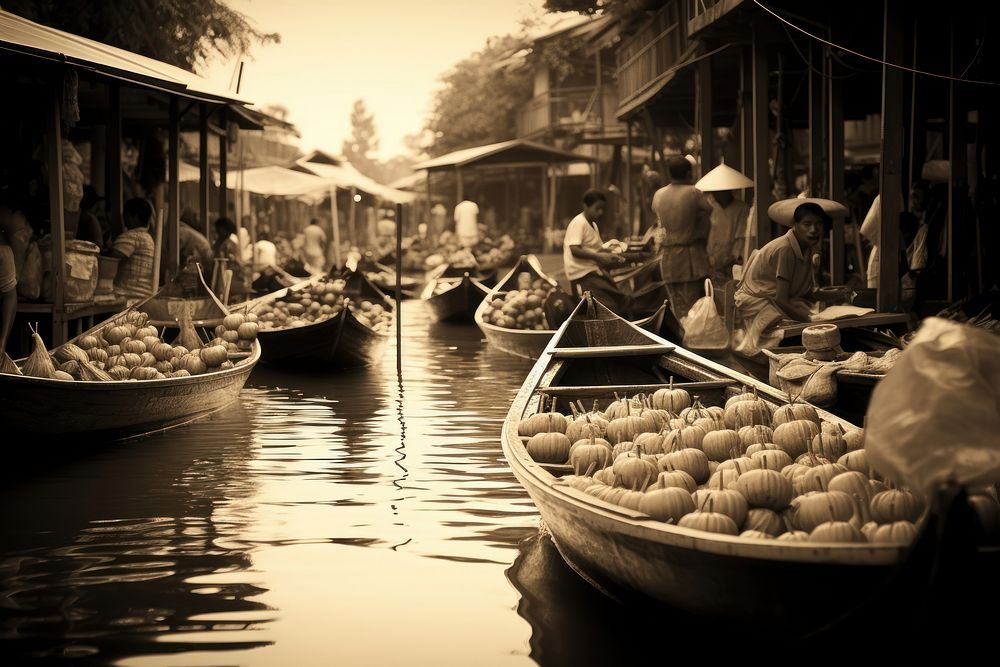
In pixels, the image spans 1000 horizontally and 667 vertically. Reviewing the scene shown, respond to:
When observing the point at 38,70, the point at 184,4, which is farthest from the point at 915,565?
the point at 184,4

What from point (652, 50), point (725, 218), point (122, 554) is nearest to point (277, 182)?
point (652, 50)

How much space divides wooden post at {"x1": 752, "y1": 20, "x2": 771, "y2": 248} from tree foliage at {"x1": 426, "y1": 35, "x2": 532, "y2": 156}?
25.3 m

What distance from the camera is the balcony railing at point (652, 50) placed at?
57.2 feet

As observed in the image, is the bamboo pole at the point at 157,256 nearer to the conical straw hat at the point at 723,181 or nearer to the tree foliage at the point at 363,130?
the conical straw hat at the point at 723,181

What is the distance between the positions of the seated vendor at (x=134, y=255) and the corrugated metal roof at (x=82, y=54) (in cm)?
144

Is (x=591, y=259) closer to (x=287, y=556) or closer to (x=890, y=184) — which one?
(x=890, y=184)

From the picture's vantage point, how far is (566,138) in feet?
104

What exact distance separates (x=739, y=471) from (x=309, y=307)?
387 inches

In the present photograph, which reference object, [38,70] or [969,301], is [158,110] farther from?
[969,301]

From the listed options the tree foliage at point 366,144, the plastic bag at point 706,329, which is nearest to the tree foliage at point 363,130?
the tree foliage at point 366,144

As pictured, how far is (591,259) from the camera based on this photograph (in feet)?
37.1

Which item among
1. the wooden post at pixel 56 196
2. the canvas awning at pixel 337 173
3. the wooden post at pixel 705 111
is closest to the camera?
the wooden post at pixel 56 196

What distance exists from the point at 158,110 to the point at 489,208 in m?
24.1

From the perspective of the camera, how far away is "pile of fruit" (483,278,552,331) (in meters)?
13.5
